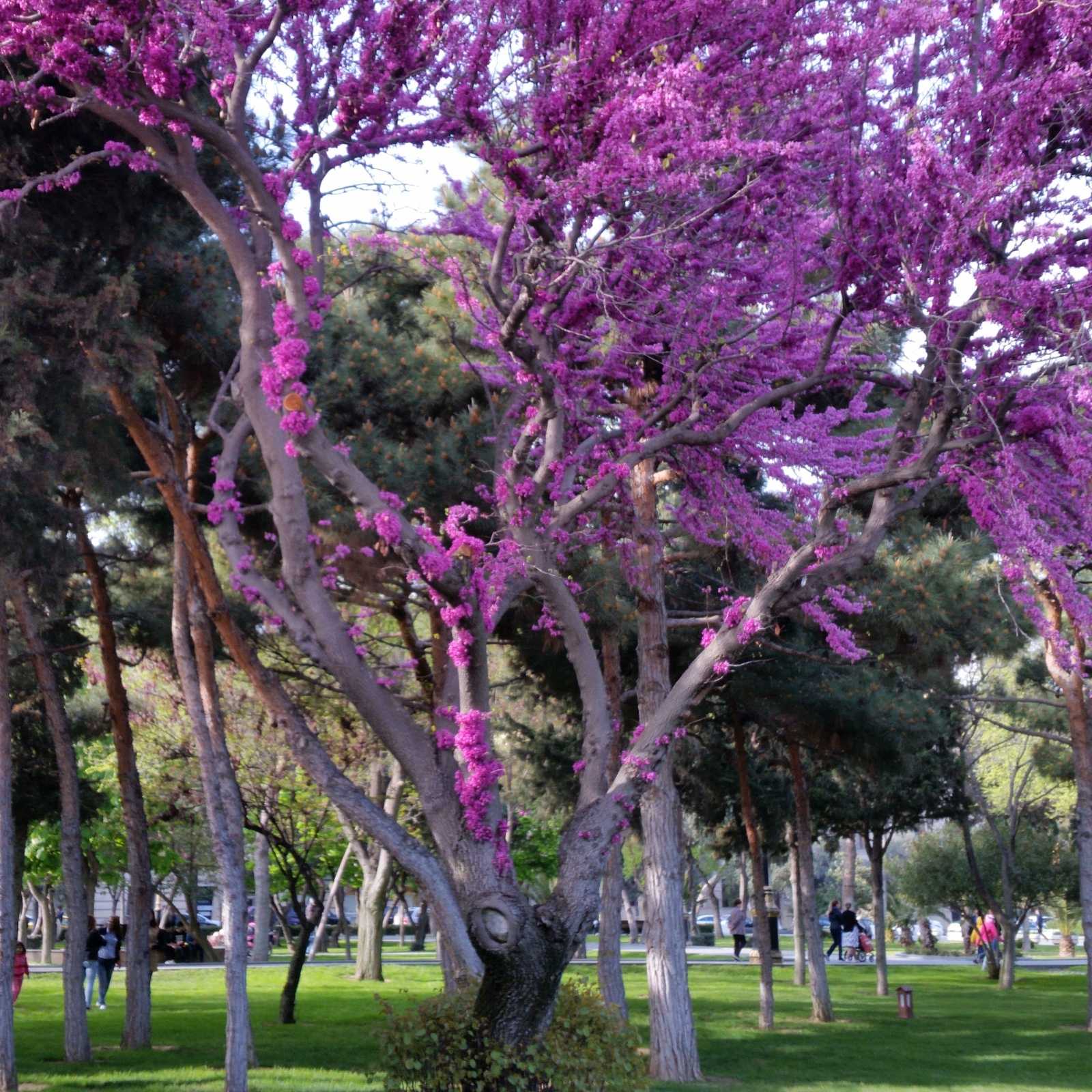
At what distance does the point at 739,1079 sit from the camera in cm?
1280

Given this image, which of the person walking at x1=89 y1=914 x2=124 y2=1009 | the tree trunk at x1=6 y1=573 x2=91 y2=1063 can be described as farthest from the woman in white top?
the tree trunk at x1=6 y1=573 x2=91 y2=1063

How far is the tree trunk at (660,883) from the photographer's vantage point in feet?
40.6

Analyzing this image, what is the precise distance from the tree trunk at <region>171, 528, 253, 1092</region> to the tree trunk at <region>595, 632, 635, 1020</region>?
4.16 metres

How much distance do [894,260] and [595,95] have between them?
2.19m

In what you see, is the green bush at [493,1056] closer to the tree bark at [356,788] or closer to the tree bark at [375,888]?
the tree bark at [356,788]

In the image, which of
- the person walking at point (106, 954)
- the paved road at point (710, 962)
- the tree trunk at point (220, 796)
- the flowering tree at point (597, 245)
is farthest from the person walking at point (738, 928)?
the flowering tree at point (597, 245)

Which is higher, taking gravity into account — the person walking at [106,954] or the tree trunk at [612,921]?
the tree trunk at [612,921]

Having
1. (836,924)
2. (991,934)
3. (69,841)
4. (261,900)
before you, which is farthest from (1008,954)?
(69,841)

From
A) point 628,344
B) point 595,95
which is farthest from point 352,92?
point 628,344

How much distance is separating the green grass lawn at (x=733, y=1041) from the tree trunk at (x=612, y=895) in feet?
4.65

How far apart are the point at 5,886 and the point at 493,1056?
582 centimetres

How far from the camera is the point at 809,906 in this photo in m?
18.8

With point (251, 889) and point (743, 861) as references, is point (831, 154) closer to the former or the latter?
point (743, 861)

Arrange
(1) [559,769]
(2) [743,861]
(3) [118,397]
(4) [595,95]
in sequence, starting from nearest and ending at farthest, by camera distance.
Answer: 1. (4) [595,95]
2. (3) [118,397]
3. (1) [559,769]
4. (2) [743,861]
